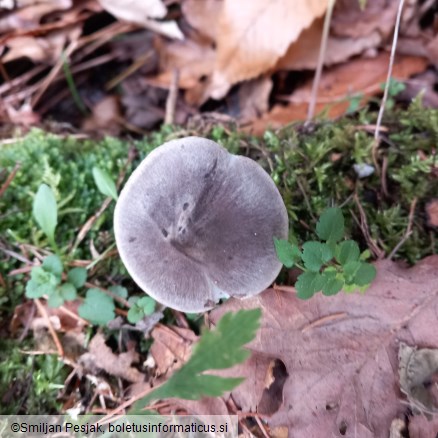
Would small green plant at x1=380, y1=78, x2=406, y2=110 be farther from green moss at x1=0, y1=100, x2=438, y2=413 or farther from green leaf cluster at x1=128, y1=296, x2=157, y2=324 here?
green leaf cluster at x1=128, y1=296, x2=157, y2=324

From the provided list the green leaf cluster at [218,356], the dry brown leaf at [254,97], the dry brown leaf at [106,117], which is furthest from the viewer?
the dry brown leaf at [106,117]

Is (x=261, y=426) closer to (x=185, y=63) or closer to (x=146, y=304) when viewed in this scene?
(x=146, y=304)

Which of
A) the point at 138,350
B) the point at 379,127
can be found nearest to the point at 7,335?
the point at 138,350

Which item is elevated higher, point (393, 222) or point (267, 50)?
point (267, 50)

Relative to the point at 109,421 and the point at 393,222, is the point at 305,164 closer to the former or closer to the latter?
the point at 393,222

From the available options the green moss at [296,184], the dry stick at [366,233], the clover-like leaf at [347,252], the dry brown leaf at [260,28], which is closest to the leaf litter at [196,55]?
the dry brown leaf at [260,28]

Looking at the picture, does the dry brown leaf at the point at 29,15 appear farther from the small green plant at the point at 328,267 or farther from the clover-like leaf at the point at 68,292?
the small green plant at the point at 328,267

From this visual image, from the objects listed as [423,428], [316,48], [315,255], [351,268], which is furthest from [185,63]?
[423,428]
